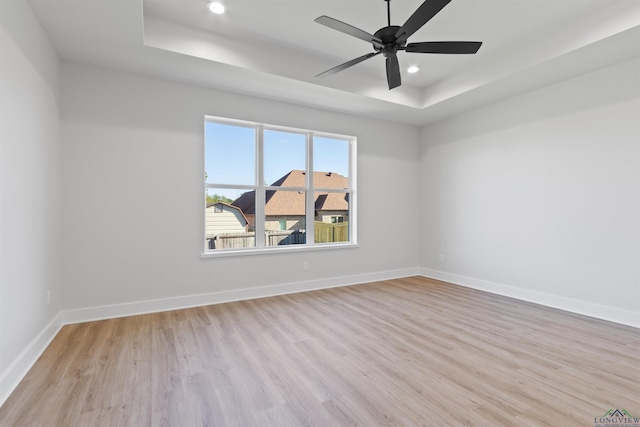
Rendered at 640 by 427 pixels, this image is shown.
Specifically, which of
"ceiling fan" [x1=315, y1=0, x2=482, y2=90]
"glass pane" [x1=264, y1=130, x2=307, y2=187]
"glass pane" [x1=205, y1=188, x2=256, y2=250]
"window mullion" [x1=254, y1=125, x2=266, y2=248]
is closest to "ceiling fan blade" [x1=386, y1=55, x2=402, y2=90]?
"ceiling fan" [x1=315, y1=0, x2=482, y2=90]

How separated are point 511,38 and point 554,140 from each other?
1.35m

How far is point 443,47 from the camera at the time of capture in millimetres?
2553

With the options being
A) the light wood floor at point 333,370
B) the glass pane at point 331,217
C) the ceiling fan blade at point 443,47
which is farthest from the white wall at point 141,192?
the ceiling fan blade at point 443,47

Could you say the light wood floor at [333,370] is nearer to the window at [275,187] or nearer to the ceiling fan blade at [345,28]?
the window at [275,187]

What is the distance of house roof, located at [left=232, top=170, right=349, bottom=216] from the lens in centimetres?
428

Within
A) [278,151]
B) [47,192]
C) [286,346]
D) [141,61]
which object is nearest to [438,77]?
[278,151]

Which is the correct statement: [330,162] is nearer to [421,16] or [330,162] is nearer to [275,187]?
[275,187]

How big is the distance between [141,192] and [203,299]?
147 centimetres

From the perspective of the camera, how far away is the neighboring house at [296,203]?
429 cm

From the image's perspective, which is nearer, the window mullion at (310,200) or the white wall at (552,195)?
the white wall at (552,195)

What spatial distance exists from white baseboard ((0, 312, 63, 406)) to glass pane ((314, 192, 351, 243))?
3.19 metres

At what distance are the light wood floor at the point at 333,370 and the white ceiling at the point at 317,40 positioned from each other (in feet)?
8.92

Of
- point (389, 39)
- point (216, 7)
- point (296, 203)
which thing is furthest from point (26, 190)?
point (389, 39)

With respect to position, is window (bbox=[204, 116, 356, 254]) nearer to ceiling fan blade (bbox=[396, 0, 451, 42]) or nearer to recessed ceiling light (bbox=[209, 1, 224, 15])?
recessed ceiling light (bbox=[209, 1, 224, 15])
